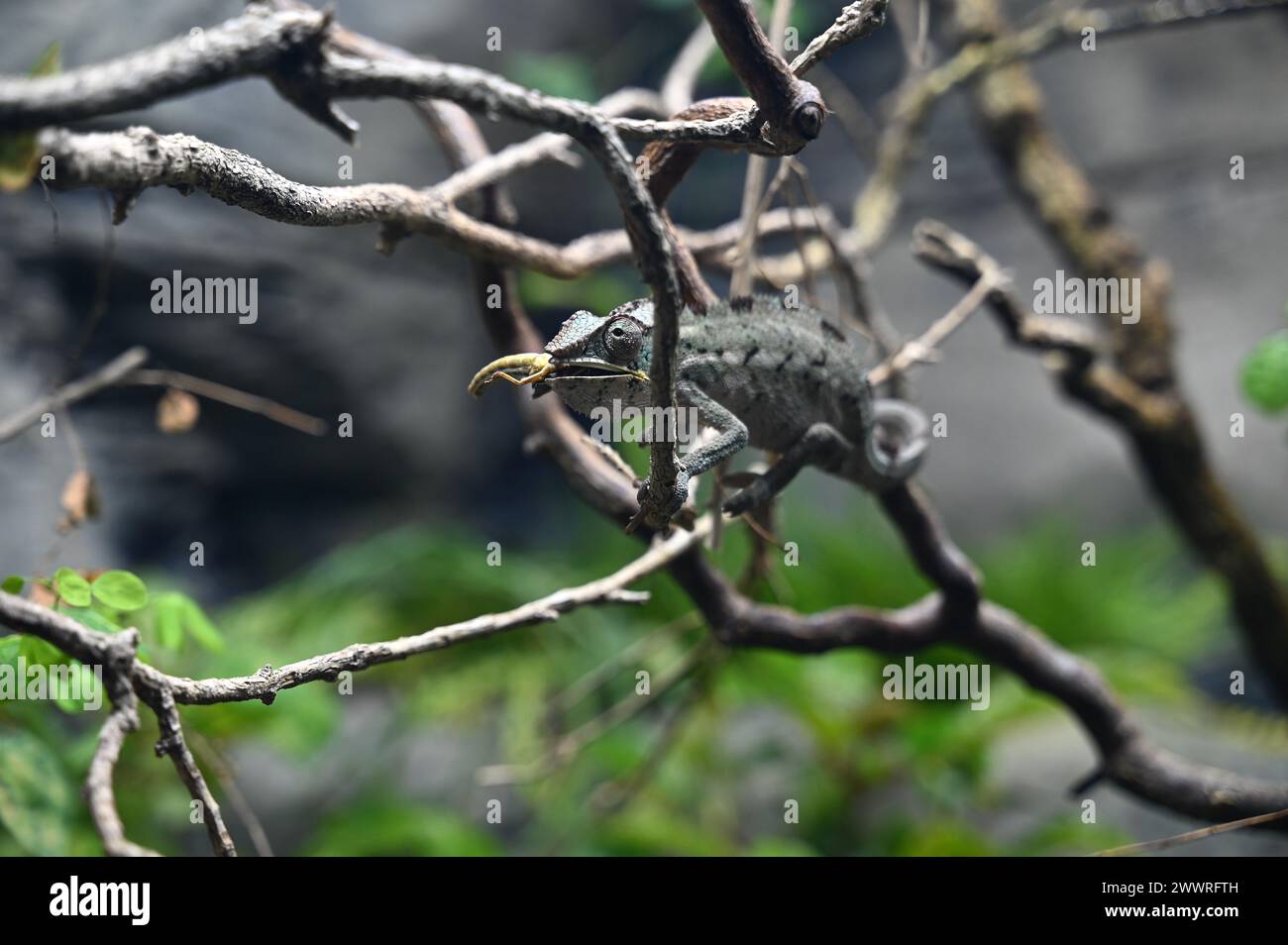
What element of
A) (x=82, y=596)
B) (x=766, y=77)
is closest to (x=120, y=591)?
(x=82, y=596)

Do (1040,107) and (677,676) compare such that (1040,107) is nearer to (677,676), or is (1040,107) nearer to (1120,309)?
(1120,309)

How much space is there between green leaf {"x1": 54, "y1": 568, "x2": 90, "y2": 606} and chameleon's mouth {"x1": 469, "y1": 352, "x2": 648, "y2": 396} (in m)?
0.81

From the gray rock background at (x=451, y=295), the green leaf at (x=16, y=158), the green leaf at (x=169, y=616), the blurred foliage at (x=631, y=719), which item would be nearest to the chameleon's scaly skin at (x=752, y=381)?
the green leaf at (x=16, y=158)

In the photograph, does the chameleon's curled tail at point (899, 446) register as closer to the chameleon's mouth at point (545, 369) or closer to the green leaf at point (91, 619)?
the chameleon's mouth at point (545, 369)

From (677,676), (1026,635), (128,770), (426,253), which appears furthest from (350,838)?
(426,253)

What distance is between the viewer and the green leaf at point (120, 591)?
1681 mm

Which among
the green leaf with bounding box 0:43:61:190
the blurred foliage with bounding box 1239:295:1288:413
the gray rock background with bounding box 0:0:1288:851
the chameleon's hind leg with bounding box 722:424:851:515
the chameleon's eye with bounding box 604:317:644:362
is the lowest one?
the chameleon's hind leg with bounding box 722:424:851:515

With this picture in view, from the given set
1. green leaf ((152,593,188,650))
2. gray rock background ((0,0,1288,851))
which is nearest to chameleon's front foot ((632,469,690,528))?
green leaf ((152,593,188,650))

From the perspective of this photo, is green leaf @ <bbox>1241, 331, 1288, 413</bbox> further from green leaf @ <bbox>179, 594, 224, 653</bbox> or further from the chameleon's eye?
green leaf @ <bbox>179, 594, 224, 653</bbox>

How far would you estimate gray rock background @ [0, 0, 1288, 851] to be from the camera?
4.46m

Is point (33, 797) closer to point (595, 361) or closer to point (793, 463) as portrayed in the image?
point (595, 361)

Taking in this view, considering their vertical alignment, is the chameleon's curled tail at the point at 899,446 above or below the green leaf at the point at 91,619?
above

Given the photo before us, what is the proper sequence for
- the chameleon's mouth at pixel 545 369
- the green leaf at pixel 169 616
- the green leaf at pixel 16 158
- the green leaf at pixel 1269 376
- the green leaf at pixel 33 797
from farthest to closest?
the green leaf at pixel 1269 376
the green leaf at pixel 169 616
the green leaf at pixel 33 797
the chameleon's mouth at pixel 545 369
the green leaf at pixel 16 158

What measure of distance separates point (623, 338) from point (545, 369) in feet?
0.43
